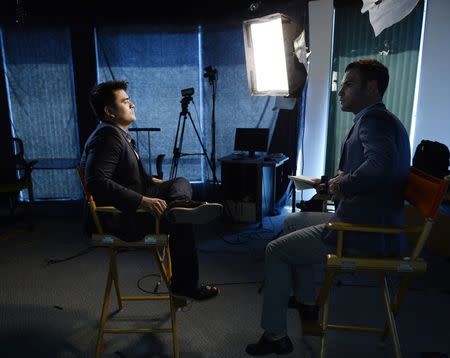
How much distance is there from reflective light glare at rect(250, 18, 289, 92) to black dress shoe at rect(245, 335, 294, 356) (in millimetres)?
1995

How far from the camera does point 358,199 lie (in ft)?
4.58

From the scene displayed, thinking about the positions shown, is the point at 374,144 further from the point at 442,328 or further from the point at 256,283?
the point at 256,283

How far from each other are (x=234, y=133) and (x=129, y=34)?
5.85 feet

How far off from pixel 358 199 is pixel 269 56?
204cm

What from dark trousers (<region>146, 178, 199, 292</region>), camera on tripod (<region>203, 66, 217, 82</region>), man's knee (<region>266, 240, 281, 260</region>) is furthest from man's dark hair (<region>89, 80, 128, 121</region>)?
camera on tripod (<region>203, 66, 217, 82</region>)

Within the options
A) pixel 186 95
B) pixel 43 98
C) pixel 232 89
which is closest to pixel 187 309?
pixel 186 95

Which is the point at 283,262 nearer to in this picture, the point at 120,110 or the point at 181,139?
the point at 120,110

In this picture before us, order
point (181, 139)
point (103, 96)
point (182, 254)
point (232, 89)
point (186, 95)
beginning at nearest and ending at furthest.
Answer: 1. point (182, 254)
2. point (103, 96)
3. point (186, 95)
4. point (181, 139)
5. point (232, 89)

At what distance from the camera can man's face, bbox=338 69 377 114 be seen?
1.51 metres

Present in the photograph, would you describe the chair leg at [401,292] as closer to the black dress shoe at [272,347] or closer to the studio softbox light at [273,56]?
the black dress shoe at [272,347]

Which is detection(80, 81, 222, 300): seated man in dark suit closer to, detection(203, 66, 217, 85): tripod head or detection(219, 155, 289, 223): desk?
detection(219, 155, 289, 223): desk

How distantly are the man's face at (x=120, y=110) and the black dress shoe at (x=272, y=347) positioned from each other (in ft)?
4.30

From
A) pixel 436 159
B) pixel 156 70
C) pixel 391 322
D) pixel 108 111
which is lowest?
pixel 391 322

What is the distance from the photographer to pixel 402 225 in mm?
1388
